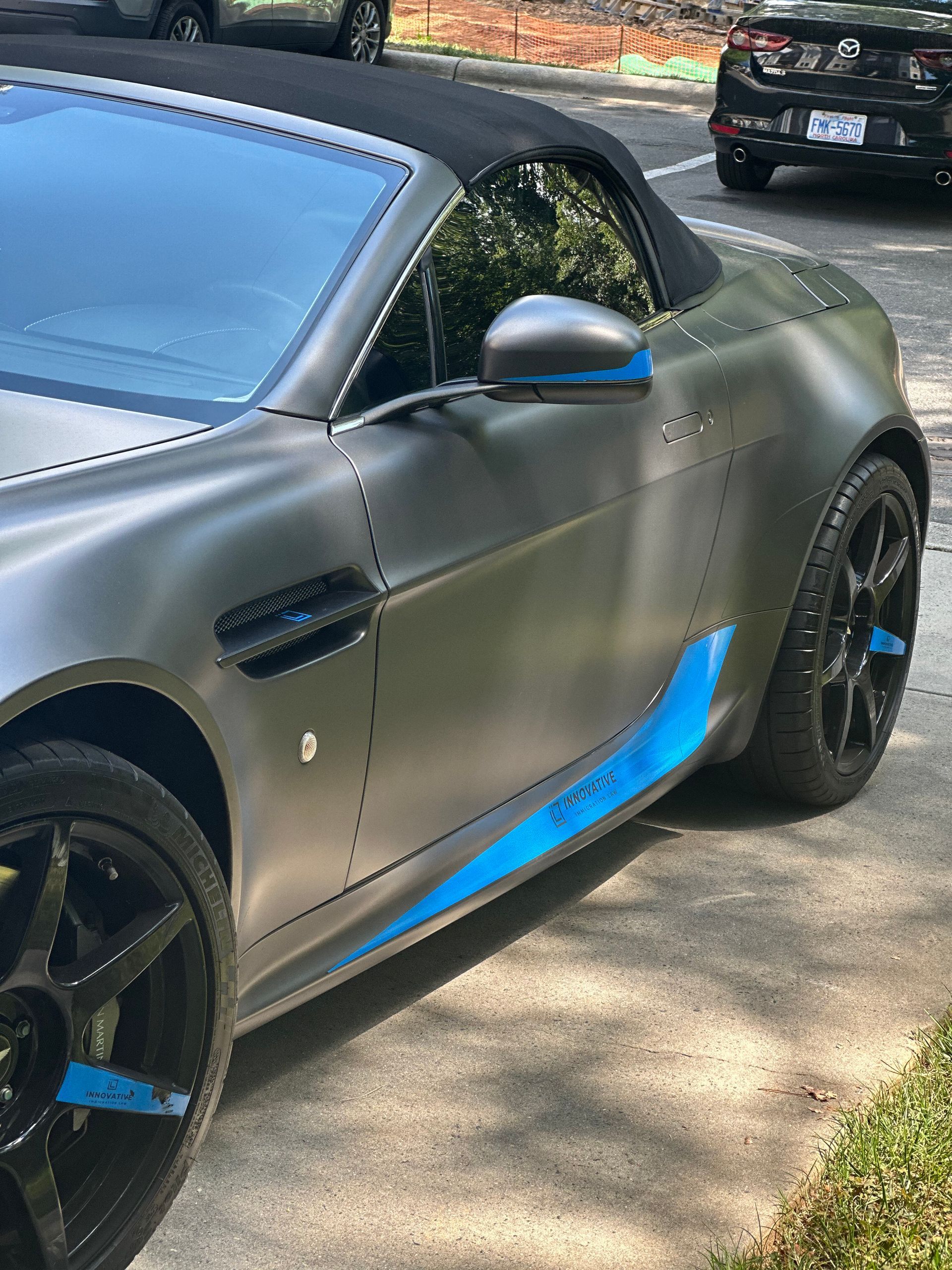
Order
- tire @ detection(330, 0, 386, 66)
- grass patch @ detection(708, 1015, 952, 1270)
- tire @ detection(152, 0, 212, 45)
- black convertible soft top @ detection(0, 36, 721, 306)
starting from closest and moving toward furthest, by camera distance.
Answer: grass patch @ detection(708, 1015, 952, 1270)
black convertible soft top @ detection(0, 36, 721, 306)
tire @ detection(152, 0, 212, 45)
tire @ detection(330, 0, 386, 66)

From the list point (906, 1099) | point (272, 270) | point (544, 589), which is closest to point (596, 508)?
point (544, 589)

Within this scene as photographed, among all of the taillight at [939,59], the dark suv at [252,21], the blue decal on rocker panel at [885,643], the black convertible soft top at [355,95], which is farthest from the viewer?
the dark suv at [252,21]

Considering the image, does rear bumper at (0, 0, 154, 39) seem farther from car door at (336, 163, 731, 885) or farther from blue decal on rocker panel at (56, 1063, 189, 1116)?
blue decal on rocker panel at (56, 1063, 189, 1116)

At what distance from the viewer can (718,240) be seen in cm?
425

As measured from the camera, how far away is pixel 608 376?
274 cm

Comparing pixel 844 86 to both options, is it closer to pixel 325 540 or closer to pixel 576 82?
pixel 576 82

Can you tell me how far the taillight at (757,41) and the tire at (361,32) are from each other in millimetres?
4660

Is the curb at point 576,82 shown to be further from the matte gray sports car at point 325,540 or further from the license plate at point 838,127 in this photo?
the matte gray sports car at point 325,540

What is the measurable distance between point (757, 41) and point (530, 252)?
8469 mm

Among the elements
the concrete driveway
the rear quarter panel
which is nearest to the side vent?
the concrete driveway

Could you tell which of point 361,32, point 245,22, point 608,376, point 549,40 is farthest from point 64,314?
point 549,40

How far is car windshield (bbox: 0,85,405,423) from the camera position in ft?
8.38

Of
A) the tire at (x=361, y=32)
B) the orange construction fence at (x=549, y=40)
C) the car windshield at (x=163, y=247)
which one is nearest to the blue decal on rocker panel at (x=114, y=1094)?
the car windshield at (x=163, y=247)

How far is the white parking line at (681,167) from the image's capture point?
12.3 metres
